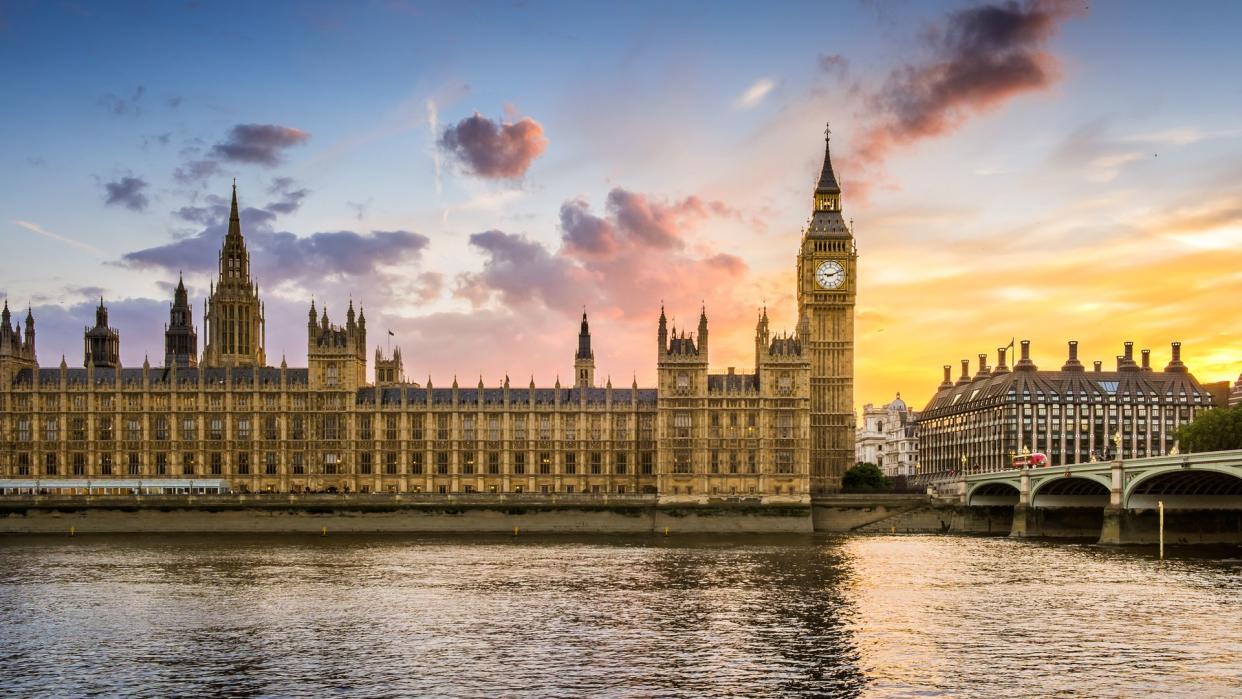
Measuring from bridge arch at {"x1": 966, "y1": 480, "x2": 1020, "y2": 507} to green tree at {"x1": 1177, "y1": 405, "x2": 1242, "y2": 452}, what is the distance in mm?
20091

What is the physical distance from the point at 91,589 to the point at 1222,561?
80.1 metres

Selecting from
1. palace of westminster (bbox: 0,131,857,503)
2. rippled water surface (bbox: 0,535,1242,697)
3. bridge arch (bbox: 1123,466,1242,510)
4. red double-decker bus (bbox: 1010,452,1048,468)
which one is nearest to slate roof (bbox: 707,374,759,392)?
palace of westminster (bbox: 0,131,857,503)

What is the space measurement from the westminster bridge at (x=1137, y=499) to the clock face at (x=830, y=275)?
4124 centimetres

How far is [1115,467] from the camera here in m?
120

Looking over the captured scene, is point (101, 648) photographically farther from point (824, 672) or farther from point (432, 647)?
point (824, 672)

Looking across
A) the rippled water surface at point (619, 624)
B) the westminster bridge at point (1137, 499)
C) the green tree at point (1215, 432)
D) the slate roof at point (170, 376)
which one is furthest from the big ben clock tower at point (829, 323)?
the slate roof at point (170, 376)

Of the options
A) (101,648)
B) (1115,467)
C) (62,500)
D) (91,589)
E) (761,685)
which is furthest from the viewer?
(62,500)

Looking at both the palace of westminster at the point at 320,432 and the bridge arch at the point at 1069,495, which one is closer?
the bridge arch at the point at 1069,495

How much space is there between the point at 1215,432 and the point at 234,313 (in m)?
130

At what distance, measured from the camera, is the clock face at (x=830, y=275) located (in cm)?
17575

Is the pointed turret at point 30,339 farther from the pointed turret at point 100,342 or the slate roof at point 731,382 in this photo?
the slate roof at point 731,382

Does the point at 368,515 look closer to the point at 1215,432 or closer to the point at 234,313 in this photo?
the point at 234,313

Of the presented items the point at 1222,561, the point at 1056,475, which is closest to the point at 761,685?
the point at 1222,561

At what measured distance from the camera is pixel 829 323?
175m
